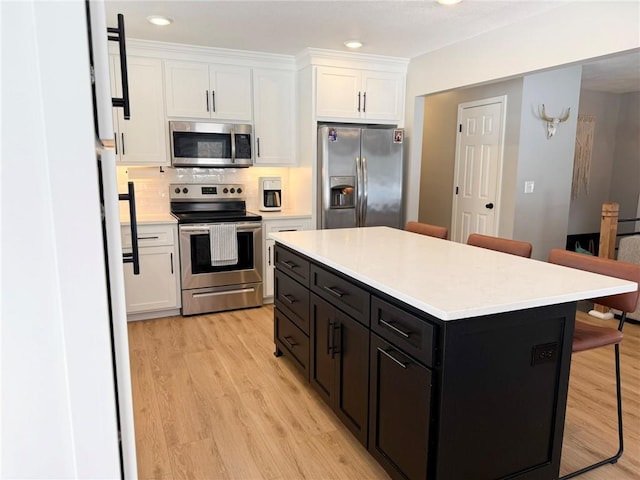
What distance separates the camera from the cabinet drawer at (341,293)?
1.94m

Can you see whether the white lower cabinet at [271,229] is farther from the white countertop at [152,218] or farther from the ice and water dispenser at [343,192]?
the white countertop at [152,218]

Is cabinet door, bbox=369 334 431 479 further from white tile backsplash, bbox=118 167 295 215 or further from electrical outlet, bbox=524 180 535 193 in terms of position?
electrical outlet, bbox=524 180 535 193

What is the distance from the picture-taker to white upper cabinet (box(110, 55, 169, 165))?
3.88 m

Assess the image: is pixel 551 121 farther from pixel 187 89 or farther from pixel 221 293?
pixel 221 293

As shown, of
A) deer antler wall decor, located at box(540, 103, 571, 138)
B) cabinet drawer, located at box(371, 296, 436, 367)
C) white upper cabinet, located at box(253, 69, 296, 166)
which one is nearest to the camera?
cabinet drawer, located at box(371, 296, 436, 367)

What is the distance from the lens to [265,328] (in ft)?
12.5

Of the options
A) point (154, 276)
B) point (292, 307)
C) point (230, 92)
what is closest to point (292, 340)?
point (292, 307)

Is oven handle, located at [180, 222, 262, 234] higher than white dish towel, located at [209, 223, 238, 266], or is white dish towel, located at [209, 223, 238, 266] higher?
oven handle, located at [180, 222, 262, 234]

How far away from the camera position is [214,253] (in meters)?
4.00

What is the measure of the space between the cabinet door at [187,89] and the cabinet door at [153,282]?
1.27 meters

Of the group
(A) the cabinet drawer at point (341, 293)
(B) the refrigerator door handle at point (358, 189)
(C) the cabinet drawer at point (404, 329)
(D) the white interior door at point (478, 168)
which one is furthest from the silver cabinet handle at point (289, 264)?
(D) the white interior door at point (478, 168)

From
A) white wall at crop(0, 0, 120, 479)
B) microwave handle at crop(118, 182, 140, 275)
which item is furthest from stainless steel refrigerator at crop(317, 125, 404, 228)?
white wall at crop(0, 0, 120, 479)

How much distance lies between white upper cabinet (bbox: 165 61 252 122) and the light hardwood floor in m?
2.07

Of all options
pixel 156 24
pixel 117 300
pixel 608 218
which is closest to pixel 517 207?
pixel 608 218
